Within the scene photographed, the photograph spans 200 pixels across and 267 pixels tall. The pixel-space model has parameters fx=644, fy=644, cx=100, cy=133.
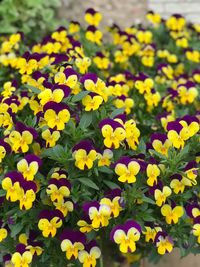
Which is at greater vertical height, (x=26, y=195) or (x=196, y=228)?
(x=26, y=195)

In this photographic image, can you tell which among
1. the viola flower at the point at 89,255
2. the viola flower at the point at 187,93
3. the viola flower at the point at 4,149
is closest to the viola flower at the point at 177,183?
the viola flower at the point at 89,255

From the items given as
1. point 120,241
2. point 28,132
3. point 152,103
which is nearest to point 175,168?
point 120,241

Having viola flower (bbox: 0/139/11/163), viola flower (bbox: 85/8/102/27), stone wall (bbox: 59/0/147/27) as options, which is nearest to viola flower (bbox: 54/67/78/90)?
viola flower (bbox: 0/139/11/163)

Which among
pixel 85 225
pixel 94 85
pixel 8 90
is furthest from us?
pixel 8 90

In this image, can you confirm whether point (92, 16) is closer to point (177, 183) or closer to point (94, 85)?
point (94, 85)

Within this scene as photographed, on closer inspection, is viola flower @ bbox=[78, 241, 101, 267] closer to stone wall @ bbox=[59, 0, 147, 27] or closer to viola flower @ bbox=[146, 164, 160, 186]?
viola flower @ bbox=[146, 164, 160, 186]

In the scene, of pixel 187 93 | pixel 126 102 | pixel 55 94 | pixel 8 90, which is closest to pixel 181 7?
pixel 187 93
